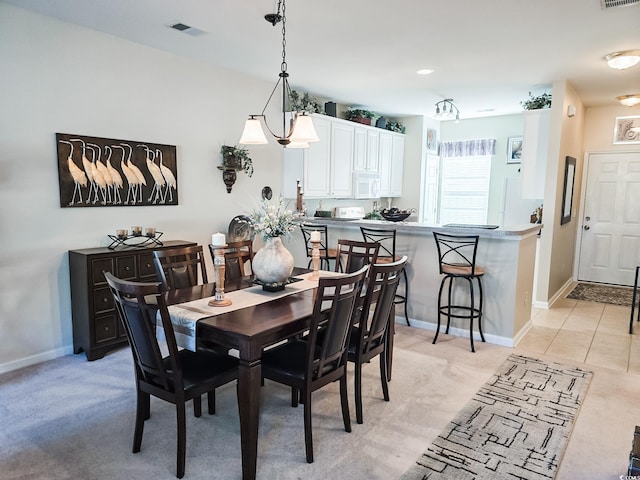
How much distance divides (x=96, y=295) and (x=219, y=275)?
1.61 m

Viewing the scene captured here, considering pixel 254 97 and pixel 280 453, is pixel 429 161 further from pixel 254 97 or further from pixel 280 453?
pixel 280 453

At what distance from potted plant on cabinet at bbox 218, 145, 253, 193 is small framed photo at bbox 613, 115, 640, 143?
18.0 ft

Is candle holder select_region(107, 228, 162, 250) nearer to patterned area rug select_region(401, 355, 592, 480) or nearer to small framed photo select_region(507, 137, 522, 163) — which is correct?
patterned area rug select_region(401, 355, 592, 480)

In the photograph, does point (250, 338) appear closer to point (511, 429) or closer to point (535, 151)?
point (511, 429)

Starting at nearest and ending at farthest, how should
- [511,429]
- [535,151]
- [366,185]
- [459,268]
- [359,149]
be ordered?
1. [511,429]
2. [459,268]
3. [535,151]
4. [359,149]
5. [366,185]

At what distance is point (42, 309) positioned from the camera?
138 inches

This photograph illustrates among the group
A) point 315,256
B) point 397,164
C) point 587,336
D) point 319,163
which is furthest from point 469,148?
point 315,256

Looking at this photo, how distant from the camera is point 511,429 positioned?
2609 millimetres

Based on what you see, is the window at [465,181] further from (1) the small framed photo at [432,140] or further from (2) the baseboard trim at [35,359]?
(2) the baseboard trim at [35,359]

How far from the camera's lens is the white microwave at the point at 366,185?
Answer: 648cm

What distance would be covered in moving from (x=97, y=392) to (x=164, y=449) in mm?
976

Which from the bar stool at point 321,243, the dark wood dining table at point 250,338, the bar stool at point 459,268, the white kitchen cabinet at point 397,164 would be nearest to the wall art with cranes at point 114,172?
the bar stool at point 321,243

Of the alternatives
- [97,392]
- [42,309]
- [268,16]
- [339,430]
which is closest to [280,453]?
[339,430]

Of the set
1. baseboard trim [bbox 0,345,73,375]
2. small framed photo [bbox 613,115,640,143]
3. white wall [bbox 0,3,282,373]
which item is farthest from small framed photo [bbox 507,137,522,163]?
baseboard trim [bbox 0,345,73,375]
